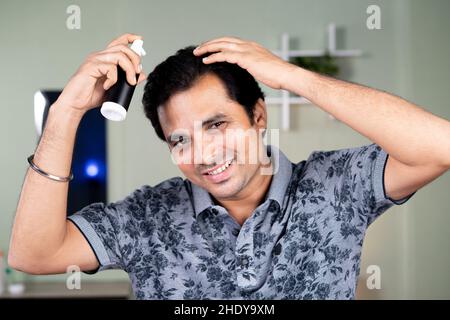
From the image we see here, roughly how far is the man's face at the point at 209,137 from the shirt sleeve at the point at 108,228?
103 mm

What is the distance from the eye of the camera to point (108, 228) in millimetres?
860

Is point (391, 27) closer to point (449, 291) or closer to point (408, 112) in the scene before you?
point (449, 291)

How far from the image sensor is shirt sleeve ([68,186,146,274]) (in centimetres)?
85

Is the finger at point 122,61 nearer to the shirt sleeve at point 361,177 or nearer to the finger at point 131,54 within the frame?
the finger at point 131,54

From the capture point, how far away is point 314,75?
0.77 metres

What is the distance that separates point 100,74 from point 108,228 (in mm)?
212

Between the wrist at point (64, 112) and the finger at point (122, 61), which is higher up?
the finger at point (122, 61)

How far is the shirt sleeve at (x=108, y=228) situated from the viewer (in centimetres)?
85

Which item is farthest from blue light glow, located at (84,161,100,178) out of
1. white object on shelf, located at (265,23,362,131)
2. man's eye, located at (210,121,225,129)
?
man's eye, located at (210,121,225,129)

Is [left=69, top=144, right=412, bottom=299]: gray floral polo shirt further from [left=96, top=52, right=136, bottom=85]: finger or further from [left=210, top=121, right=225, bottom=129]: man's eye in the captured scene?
[left=96, top=52, right=136, bottom=85]: finger
